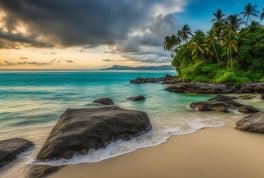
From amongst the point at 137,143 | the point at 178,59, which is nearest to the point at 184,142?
the point at 137,143

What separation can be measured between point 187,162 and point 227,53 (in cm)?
4179

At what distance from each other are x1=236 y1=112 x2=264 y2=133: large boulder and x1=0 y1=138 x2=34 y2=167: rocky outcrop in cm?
922

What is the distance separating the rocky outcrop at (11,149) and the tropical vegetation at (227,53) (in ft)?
116

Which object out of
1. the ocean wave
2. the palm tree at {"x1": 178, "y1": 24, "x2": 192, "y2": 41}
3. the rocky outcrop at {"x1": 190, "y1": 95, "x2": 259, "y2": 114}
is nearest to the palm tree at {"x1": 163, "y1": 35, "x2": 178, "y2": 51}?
the palm tree at {"x1": 178, "y1": 24, "x2": 192, "y2": 41}

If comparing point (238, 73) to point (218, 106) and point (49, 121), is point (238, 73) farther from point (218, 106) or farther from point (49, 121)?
point (49, 121)

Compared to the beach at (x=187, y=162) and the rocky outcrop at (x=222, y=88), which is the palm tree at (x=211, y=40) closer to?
the rocky outcrop at (x=222, y=88)

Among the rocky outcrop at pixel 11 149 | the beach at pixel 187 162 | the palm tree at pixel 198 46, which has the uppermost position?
the palm tree at pixel 198 46

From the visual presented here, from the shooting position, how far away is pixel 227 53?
4453 cm

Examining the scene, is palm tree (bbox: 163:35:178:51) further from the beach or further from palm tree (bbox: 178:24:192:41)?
the beach

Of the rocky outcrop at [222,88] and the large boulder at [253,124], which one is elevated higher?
the large boulder at [253,124]

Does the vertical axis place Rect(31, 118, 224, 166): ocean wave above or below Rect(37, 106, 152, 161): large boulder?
below

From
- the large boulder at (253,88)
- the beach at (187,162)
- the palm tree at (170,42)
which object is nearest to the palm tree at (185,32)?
the palm tree at (170,42)

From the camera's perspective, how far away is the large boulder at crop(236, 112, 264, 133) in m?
10.4

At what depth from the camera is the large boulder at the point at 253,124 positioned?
34.2ft
